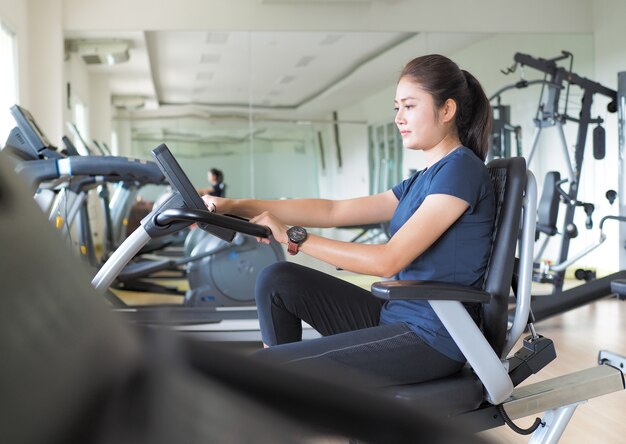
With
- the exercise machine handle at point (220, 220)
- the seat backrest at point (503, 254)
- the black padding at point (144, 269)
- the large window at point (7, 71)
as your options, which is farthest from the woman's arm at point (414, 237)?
the large window at point (7, 71)

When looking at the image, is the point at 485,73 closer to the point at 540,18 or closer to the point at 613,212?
the point at 540,18

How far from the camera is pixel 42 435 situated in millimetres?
152

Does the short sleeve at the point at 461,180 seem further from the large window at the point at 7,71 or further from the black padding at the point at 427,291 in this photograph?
the large window at the point at 7,71

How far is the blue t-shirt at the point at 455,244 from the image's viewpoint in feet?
4.87

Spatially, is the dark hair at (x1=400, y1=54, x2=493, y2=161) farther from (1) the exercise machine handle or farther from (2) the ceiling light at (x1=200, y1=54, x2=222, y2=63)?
(2) the ceiling light at (x1=200, y1=54, x2=222, y2=63)

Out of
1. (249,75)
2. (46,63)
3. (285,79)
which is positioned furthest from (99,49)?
(285,79)

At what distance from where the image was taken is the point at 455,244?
153 centimetres

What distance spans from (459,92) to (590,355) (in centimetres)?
232

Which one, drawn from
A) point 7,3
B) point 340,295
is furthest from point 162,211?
point 7,3

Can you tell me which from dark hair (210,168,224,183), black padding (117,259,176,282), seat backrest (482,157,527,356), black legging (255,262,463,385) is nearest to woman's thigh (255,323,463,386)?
black legging (255,262,463,385)

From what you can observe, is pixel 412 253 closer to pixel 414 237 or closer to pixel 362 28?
pixel 414 237

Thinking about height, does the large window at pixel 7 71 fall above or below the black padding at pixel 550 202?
above

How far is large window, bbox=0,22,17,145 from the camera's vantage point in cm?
542

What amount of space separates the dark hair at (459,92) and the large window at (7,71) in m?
4.40
